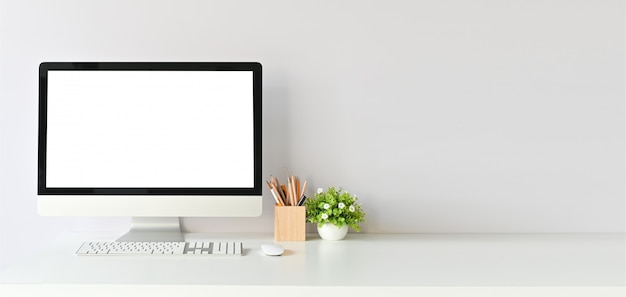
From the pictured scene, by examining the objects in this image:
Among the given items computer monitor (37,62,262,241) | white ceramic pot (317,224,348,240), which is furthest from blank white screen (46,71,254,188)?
white ceramic pot (317,224,348,240)

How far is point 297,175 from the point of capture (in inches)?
71.1

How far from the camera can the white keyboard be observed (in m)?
Result: 1.41

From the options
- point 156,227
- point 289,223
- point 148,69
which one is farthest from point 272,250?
point 148,69

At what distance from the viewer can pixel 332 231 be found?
5.41ft

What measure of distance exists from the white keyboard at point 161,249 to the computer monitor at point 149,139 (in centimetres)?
13

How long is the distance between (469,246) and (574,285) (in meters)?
0.44

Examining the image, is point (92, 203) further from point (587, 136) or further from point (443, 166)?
point (587, 136)

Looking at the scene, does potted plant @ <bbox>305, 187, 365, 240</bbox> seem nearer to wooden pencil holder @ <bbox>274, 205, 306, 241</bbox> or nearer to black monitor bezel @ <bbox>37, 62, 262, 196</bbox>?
wooden pencil holder @ <bbox>274, 205, 306, 241</bbox>

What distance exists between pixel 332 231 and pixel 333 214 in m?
0.05

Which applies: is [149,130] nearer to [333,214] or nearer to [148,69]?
[148,69]

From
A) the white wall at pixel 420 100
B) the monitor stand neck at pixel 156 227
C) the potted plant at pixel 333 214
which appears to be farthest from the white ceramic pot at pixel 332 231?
the monitor stand neck at pixel 156 227

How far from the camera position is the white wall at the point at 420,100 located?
1798 mm

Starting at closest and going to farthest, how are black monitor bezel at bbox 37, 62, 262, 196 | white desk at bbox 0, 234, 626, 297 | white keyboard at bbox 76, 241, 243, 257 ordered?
white desk at bbox 0, 234, 626, 297 < white keyboard at bbox 76, 241, 243, 257 < black monitor bezel at bbox 37, 62, 262, 196

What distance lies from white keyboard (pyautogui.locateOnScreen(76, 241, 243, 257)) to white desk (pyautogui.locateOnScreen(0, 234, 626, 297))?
0.02 metres
